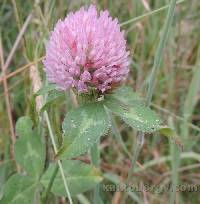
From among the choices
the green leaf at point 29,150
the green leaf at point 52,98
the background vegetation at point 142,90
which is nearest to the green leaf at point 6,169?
the background vegetation at point 142,90

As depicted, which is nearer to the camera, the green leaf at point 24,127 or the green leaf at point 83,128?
the green leaf at point 83,128

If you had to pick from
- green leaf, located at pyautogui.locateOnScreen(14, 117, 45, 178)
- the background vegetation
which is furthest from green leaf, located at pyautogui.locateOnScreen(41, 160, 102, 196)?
the background vegetation

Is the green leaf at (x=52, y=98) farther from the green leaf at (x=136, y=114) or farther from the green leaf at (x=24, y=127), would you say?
the green leaf at (x=24, y=127)

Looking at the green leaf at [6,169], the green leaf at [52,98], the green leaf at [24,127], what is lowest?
the green leaf at [6,169]

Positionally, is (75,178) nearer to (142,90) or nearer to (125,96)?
(125,96)

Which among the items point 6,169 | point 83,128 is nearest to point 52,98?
point 83,128

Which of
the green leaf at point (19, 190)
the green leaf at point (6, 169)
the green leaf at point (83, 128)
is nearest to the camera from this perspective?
the green leaf at point (83, 128)

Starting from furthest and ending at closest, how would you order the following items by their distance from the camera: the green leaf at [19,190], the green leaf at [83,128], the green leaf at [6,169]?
1. the green leaf at [6,169]
2. the green leaf at [19,190]
3. the green leaf at [83,128]
